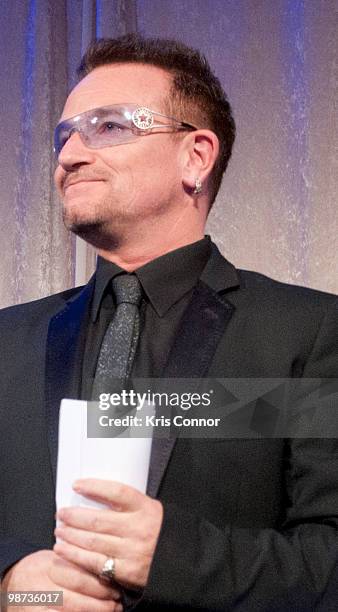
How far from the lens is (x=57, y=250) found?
6.15ft

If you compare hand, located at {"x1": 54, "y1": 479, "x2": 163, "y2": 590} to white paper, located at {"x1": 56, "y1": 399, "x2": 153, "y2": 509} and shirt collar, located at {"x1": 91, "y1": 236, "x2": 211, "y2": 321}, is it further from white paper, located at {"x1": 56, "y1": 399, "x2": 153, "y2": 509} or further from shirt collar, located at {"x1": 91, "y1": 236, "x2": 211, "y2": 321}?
shirt collar, located at {"x1": 91, "y1": 236, "x2": 211, "y2": 321}

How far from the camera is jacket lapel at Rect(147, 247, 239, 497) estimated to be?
106cm

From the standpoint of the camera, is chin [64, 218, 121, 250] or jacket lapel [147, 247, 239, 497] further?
chin [64, 218, 121, 250]

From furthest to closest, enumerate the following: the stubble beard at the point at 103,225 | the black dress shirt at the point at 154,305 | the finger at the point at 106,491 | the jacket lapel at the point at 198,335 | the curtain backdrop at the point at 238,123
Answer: the curtain backdrop at the point at 238,123, the stubble beard at the point at 103,225, the black dress shirt at the point at 154,305, the jacket lapel at the point at 198,335, the finger at the point at 106,491

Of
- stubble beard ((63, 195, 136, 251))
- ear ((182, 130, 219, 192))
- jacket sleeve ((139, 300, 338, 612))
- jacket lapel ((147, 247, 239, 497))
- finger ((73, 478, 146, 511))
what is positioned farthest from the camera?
ear ((182, 130, 219, 192))

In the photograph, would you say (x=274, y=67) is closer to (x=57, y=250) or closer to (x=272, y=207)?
(x=272, y=207)

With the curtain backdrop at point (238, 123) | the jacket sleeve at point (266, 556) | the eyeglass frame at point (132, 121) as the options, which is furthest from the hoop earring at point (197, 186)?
the jacket sleeve at point (266, 556)

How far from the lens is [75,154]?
1312 mm

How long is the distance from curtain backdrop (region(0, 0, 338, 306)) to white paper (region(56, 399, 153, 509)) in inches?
36.6

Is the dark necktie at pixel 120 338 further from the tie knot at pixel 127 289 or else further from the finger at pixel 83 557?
the finger at pixel 83 557

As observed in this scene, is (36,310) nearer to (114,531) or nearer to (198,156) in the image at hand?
(198,156)

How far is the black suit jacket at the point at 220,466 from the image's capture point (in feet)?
3.21

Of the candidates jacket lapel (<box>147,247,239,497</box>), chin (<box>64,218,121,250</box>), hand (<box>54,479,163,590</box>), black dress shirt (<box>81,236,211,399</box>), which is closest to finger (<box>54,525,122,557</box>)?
hand (<box>54,479,163,590</box>)

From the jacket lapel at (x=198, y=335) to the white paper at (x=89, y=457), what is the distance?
0.61 feet
